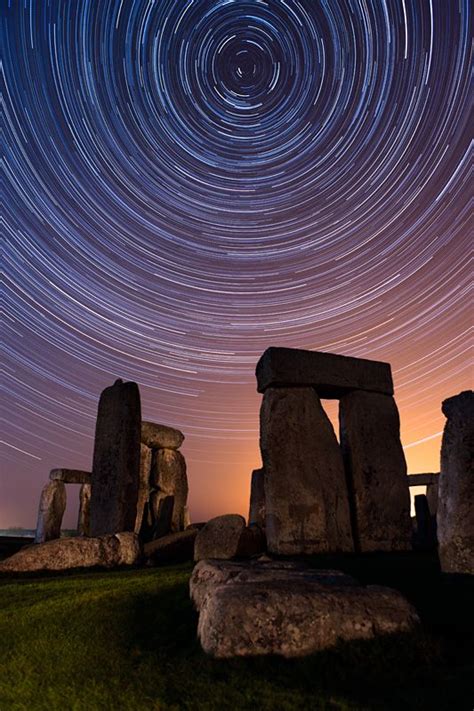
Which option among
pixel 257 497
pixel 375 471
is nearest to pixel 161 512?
pixel 257 497

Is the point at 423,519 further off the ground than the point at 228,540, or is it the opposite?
the point at 423,519

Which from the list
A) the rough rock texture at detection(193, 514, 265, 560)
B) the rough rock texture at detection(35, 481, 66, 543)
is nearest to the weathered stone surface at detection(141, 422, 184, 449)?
the rough rock texture at detection(35, 481, 66, 543)

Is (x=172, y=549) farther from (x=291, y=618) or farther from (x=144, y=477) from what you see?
→ (x=291, y=618)

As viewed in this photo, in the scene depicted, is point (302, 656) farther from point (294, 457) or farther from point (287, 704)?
point (294, 457)

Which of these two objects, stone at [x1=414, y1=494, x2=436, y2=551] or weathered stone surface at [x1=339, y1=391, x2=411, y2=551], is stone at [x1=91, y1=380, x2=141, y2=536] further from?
stone at [x1=414, y1=494, x2=436, y2=551]

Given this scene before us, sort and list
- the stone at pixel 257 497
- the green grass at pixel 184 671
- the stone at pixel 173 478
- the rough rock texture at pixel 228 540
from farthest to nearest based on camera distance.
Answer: the stone at pixel 173 478, the stone at pixel 257 497, the rough rock texture at pixel 228 540, the green grass at pixel 184 671

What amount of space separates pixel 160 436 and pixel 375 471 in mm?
7944

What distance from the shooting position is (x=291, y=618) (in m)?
2.88

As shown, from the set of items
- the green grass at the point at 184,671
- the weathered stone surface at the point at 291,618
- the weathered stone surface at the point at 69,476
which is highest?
the weathered stone surface at the point at 69,476

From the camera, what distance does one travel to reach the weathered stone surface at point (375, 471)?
7.77m

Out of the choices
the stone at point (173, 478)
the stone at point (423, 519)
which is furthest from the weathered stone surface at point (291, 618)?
the stone at point (423, 519)

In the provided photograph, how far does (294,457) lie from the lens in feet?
24.9

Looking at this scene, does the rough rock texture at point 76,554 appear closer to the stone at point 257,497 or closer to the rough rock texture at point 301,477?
the rough rock texture at point 301,477

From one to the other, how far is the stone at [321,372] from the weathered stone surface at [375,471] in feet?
0.71
